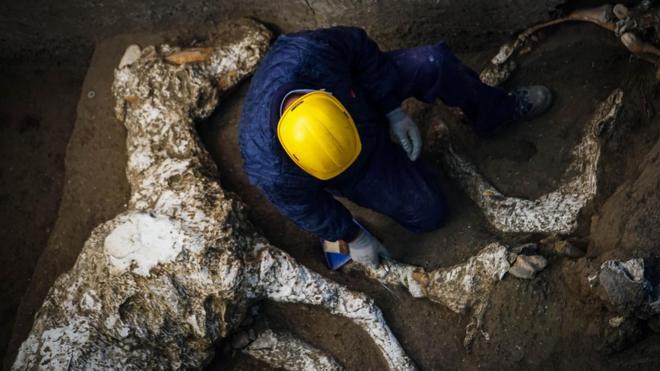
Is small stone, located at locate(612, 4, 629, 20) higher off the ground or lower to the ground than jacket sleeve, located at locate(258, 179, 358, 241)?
higher

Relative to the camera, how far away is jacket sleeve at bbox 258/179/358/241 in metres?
2.38

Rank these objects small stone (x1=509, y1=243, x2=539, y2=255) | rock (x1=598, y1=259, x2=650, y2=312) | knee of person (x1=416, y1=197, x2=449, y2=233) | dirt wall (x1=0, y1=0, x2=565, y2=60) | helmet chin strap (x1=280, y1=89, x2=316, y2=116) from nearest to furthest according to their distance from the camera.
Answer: rock (x1=598, y1=259, x2=650, y2=312), helmet chin strap (x1=280, y1=89, x2=316, y2=116), small stone (x1=509, y1=243, x2=539, y2=255), knee of person (x1=416, y1=197, x2=449, y2=233), dirt wall (x1=0, y1=0, x2=565, y2=60)

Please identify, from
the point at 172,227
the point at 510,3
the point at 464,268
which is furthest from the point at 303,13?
the point at 464,268

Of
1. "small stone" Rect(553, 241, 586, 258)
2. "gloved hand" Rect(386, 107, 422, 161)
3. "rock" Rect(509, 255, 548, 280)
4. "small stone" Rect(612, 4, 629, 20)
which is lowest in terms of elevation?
"rock" Rect(509, 255, 548, 280)

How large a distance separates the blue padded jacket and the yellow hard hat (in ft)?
0.35

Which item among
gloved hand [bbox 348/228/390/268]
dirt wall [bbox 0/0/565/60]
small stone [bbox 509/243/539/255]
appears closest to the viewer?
small stone [bbox 509/243/539/255]

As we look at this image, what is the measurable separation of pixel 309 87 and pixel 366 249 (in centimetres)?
86

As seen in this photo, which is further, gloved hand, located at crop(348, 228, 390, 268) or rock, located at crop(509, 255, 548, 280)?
gloved hand, located at crop(348, 228, 390, 268)

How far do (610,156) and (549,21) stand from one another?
0.75 metres

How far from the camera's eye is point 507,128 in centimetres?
312

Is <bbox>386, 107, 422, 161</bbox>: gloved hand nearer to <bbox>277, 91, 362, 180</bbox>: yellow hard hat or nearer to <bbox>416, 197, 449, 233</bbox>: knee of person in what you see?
<bbox>416, 197, 449, 233</bbox>: knee of person

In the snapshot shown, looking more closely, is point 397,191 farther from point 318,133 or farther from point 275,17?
point 275,17

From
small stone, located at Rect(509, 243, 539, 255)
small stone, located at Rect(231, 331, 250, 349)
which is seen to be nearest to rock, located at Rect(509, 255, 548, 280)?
small stone, located at Rect(509, 243, 539, 255)

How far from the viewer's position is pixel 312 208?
243cm
